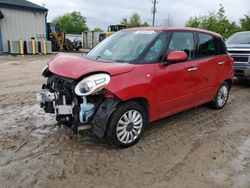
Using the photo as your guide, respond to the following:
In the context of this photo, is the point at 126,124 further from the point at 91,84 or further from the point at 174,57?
the point at 174,57

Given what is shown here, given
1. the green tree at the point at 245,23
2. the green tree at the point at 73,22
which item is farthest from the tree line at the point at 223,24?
the green tree at the point at 73,22

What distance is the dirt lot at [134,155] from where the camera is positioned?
334cm

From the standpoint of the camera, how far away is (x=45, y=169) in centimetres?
352

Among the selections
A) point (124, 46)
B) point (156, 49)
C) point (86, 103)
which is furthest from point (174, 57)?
point (86, 103)

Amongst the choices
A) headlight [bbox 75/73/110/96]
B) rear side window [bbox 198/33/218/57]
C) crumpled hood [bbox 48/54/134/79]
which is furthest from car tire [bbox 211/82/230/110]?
headlight [bbox 75/73/110/96]

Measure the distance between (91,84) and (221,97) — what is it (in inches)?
147

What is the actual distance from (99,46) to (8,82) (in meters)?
4.78

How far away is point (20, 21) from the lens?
21172 millimetres

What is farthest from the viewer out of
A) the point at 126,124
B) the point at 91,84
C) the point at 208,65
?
the point at 208,65

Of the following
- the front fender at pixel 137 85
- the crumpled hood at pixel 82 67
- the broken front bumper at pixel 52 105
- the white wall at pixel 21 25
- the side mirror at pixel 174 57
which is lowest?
the broken front bumper at pixel 52 105

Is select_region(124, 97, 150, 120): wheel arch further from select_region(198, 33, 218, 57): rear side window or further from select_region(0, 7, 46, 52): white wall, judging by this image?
select_region(0, 7, 46, 52): white wall

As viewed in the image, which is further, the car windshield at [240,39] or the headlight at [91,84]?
the car windshield at [240,39]

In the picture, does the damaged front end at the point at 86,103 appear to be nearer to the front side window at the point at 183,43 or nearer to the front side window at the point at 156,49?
the front side window at the point at 156,49

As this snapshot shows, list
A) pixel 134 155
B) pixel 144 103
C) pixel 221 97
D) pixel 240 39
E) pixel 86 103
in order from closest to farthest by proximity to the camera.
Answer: pixel 86 103 → pixel 134 155 → pixel 144 103 → pixel 221 97 → pixel 240 39
